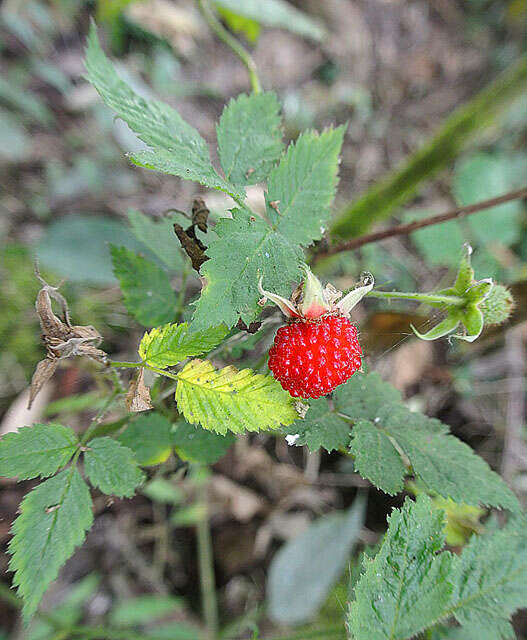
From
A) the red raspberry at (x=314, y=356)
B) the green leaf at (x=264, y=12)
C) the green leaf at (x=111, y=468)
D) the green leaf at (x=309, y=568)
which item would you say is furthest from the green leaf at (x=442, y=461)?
the green leaf at (x=264, y=12)

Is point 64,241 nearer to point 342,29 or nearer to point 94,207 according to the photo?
point 94,207

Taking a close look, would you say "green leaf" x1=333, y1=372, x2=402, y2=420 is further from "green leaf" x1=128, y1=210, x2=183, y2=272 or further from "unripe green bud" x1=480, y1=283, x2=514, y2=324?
"green leaf" x1=128, y1=210, x2=183, y2=272

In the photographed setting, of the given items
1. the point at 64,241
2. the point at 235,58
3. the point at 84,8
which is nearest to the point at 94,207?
the point at 64,241

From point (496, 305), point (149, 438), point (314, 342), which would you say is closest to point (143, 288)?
point (149, 438)

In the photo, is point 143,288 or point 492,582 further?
point 143,288

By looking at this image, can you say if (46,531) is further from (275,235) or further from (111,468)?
(275,235)

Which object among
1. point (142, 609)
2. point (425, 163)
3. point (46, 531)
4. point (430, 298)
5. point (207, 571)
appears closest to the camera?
point (46, 531)

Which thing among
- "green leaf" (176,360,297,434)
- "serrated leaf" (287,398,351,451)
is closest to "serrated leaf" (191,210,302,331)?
"green leaf" (176,360,297,434)
